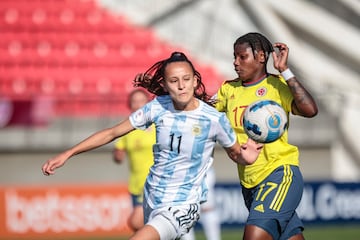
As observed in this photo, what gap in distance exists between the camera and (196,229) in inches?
583

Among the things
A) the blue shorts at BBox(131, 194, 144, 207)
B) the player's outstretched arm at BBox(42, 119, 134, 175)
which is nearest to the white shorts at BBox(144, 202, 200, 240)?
the player's outstretched arm at BBox(42, 119, 134, 175)

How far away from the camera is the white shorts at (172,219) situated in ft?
22.1

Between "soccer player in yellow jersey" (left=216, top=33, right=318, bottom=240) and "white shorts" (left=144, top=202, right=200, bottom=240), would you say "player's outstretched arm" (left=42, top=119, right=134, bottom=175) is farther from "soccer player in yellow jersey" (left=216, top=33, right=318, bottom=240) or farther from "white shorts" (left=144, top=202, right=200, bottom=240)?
"soccer player in yellow jersey" (left=216, top=33, right=318, bottom=240)

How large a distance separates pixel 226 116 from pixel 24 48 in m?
12.6

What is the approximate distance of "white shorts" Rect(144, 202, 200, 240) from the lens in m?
6.72

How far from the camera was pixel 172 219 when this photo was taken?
6.84 metres

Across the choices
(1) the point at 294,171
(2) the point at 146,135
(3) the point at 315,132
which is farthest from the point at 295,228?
(3) the point at 315,132

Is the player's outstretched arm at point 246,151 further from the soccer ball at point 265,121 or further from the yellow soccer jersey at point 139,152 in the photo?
the yellow soccer jersey at point 139,152

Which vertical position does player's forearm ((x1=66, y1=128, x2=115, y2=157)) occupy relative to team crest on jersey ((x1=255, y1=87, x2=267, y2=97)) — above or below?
below

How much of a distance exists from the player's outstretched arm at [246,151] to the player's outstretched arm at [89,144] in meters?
0.77

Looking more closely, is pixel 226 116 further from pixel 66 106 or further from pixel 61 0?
pixel 61 0

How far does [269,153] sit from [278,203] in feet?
1.25

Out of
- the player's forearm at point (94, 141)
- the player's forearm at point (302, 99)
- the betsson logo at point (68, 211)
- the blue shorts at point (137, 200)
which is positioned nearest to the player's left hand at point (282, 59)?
the player's forearm at point (302, 99)

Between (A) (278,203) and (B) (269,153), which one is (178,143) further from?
(A) (278,203)
